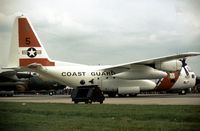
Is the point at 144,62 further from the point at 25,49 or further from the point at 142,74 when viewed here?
the point at 25,49

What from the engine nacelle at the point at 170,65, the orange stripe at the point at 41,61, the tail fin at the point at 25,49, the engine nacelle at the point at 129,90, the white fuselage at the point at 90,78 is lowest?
the engine nacelle at the point at 129,90

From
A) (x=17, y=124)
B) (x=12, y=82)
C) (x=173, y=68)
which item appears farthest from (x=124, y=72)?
(x=17, y=124)

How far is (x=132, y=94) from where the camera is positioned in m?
44.5

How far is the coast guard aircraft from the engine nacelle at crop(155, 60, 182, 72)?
12 centimetres

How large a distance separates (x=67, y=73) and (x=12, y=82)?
64.9 ft

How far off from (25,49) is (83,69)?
20.9 ft

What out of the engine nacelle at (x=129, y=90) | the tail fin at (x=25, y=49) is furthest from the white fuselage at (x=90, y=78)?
the tail fin at (x=25, y=49)

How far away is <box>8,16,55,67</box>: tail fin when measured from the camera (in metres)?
42.1

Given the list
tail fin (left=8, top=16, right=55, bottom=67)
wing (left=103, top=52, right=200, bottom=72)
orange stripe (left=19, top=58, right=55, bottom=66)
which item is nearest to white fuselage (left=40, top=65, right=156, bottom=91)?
orange stripe (left=19, top=58, right=55, bottom=66)

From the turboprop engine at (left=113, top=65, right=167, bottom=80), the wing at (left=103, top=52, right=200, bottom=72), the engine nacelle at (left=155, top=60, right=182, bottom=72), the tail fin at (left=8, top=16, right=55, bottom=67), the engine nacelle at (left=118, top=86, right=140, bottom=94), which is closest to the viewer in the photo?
the wing at (left=103, top=52, right=200, bottom=72)

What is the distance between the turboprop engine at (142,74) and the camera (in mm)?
41594

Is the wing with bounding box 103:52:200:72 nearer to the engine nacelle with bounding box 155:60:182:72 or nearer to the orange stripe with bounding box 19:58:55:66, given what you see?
the engine nacelle with bounding box 155:60:182:72

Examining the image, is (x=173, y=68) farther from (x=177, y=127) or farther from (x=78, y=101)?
(x=177, y=127)

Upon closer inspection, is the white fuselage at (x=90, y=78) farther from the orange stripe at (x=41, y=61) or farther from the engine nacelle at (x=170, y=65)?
the engine nacelle at (x=170, y=65)
